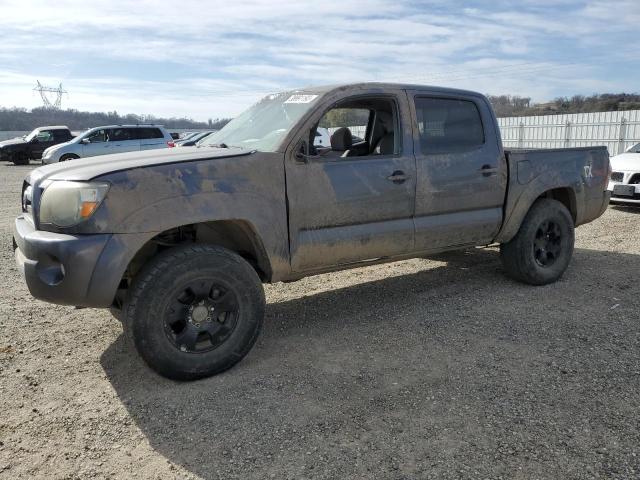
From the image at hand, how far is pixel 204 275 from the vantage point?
3.43m

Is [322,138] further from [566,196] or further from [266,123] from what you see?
[566,196]

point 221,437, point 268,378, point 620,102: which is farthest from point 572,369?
point 620,102

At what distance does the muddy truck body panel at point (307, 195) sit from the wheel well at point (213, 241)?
0.01m

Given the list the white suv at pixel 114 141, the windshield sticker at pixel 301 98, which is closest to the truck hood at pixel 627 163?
the windshield sticker at pixel 301 98

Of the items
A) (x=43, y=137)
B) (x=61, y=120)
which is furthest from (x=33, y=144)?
(x=61, y=120)

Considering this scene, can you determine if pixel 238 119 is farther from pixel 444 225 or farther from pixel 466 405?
pixel 466 405

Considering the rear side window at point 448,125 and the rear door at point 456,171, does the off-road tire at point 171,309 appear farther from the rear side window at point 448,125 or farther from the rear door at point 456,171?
the rear side window at point 448,125

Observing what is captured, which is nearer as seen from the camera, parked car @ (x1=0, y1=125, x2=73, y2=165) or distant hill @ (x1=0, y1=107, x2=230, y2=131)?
parked car @ (x1=0, y1=125, x2=73, y2=165)

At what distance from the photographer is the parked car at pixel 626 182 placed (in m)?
9.84

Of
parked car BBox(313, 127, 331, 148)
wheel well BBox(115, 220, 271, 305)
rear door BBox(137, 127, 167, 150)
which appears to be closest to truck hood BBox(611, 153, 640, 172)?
parked car BBox(313, 127, 331, 148)

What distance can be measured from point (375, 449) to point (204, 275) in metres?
1.49

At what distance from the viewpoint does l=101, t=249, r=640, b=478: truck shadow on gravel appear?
2.71 meters

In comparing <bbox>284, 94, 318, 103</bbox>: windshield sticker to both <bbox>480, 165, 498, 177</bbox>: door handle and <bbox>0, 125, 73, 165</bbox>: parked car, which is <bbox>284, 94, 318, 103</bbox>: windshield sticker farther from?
<bbox>0, 125, 73, 165</bbox>: parked car

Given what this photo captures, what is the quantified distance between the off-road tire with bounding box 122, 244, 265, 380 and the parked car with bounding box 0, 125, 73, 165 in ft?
90.3
